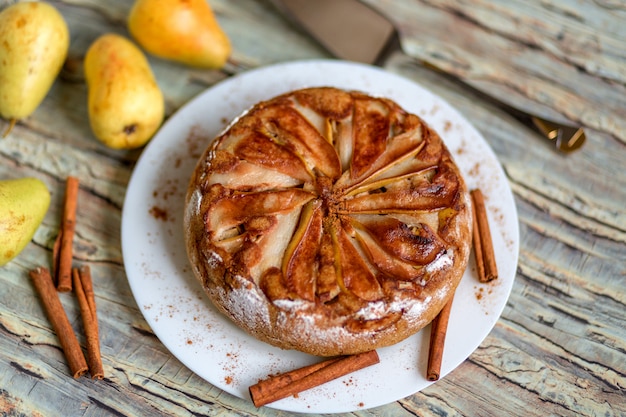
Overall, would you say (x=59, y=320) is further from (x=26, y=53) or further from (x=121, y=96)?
(x=26, y=53)

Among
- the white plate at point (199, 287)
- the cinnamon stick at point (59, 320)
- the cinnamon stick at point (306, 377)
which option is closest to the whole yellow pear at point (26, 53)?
the white plate at point (199, 287)

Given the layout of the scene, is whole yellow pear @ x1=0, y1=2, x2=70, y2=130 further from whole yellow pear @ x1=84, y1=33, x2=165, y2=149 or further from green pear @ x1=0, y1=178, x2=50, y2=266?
green pear @ x1=0, y1=178, x2=50, y2=266

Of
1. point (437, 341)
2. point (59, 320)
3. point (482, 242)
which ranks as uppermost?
point (482, 242)

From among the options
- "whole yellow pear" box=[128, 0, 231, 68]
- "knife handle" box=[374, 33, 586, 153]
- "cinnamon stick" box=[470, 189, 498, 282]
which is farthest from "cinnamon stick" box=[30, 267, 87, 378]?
"knife handle" box=[374, 33, 586, 153]

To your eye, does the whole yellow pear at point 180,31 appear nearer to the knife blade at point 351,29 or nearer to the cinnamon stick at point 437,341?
the knife blade at point 351,29

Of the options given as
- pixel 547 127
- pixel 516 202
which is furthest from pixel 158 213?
pixel 547 127

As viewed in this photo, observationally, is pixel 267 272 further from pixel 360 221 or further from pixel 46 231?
pixel 46 231

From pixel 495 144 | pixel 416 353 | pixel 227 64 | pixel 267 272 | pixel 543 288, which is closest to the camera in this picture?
pixel 267 272

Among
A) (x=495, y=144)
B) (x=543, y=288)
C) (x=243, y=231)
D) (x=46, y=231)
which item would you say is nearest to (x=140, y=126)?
(x=46, y=231)
